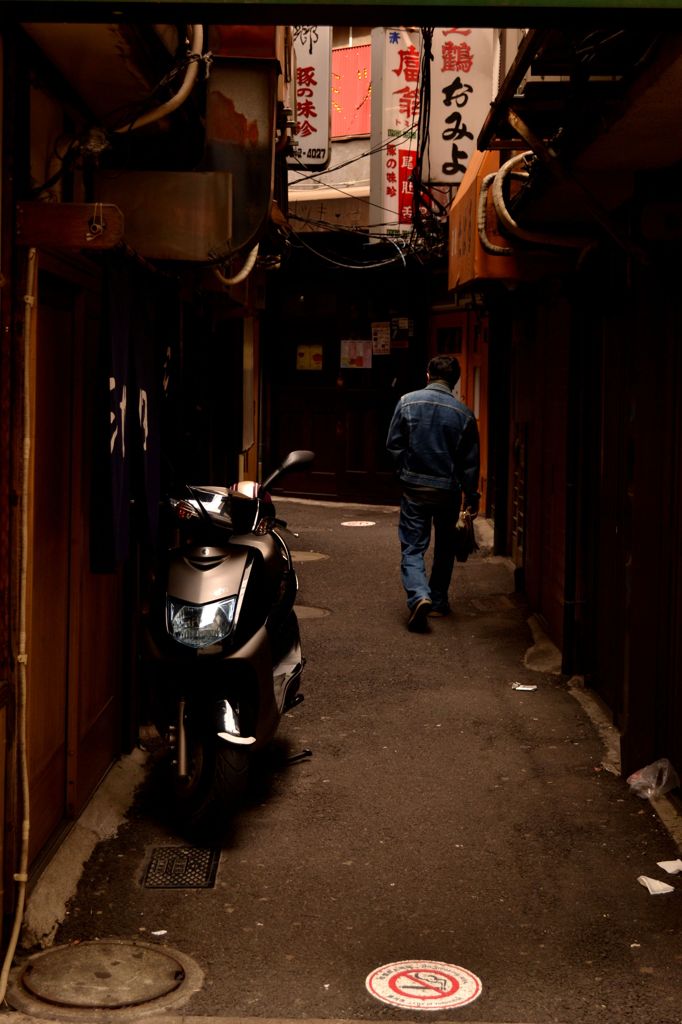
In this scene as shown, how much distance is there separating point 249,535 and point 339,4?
3.50m

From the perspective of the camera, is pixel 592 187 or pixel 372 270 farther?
pixel 372 270

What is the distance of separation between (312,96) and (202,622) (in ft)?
40.6

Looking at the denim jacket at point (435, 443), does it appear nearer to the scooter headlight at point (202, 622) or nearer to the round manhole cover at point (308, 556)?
the round manhole cover at point (308, 556)

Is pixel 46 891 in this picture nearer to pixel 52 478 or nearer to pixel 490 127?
pixel 52 478

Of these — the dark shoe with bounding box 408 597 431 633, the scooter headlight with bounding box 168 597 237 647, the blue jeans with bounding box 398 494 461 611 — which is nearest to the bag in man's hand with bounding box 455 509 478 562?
the blue jeans with bounding box 398 494 461 611

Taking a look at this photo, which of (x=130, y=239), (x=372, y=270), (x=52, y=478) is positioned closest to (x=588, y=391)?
(x=130, y=239)

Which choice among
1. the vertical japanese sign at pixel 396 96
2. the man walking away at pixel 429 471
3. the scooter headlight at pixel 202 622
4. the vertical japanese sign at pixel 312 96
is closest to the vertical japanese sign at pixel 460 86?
the vertical japanese sign at pixel 396 96

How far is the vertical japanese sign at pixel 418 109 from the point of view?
13.6m

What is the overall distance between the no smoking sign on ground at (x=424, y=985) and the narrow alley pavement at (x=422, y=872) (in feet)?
0.16

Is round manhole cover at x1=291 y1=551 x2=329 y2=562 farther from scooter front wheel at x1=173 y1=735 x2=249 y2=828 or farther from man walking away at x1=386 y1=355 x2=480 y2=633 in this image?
scooter front wheel at x1=173 y1=735 x2=249 y2=828

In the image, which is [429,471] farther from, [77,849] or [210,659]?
[77,849]

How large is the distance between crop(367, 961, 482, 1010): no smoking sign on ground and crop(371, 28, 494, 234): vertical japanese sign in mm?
10697

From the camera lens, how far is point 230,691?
605 centimetres

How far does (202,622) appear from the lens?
237 inches
